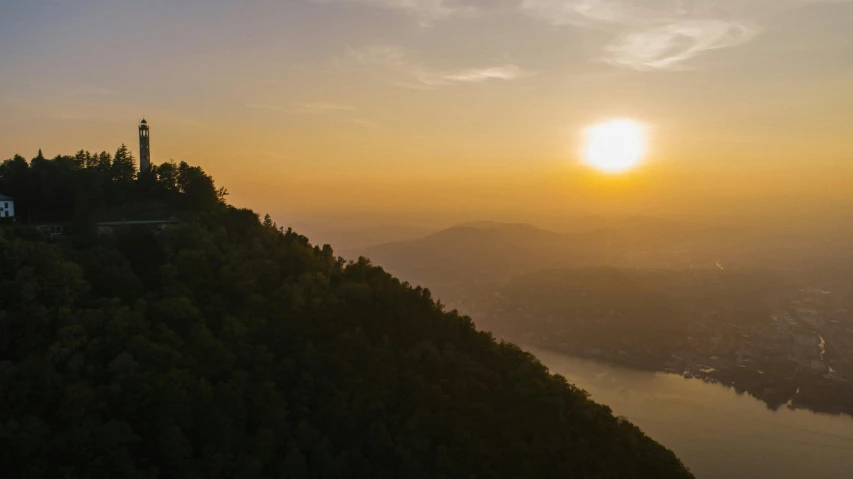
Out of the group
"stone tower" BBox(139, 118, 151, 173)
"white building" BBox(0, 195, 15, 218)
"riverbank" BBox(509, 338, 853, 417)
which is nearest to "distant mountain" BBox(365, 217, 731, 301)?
"riverbank" BBox(509, 338, 853, 417)

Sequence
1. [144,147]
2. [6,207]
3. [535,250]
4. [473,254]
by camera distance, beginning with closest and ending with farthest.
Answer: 1. [6,207]
2. [144,147]
3. [473,254]
4. [535,250]

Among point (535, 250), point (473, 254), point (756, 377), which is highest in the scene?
point (535, 250)

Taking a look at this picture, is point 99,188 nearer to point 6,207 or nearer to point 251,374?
point 6,207

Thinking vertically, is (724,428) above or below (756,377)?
below

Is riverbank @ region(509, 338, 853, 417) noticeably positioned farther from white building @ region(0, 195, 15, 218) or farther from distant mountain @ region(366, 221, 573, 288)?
white building @ region(0, 195, 15, 218)

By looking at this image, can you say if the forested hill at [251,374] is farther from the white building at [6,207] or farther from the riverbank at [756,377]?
the riverbank at [756,377]

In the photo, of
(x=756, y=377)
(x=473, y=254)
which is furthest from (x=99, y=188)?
(x=473, y=254)
